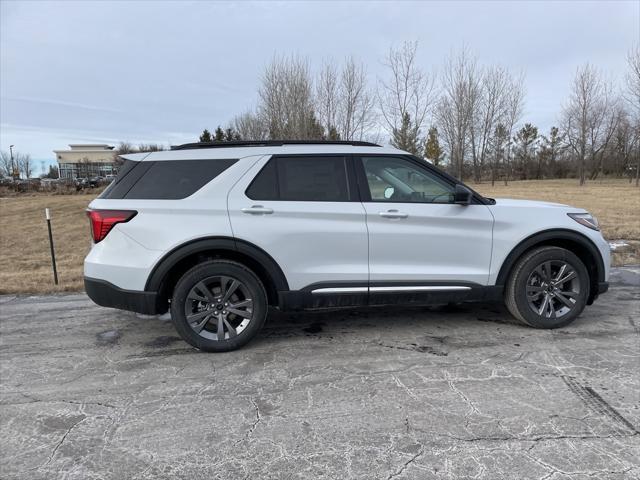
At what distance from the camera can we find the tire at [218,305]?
391 cm

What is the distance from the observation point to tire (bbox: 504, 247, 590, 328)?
4.34m

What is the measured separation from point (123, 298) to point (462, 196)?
310 cm

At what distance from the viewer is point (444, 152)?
143ft

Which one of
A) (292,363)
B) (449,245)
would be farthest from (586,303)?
(292,363)

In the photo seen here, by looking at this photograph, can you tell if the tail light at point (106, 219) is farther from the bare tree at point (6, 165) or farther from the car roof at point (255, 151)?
the bare tree at point (6, 165)

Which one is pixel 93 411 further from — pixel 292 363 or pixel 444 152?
pixel 444 152

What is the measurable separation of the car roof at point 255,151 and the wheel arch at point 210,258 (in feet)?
2.55

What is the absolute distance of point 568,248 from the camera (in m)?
4.61

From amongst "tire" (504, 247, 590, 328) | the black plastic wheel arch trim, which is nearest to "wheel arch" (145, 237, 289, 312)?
the black plastic wheel arch trim

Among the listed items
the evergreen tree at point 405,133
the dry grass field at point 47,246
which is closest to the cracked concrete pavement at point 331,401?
the dry grass field at point 47,246

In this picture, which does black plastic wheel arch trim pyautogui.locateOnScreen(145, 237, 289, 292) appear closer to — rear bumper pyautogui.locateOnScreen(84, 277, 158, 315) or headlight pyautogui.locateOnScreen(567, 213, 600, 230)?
rear bumper pyautogui.locateOnScreen(84, 277, 158, 315)

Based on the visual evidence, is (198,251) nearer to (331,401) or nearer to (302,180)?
(302,180)

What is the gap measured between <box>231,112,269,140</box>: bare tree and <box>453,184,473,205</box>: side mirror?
864 inches

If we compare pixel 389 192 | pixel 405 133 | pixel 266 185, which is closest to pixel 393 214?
pixel 389 192
